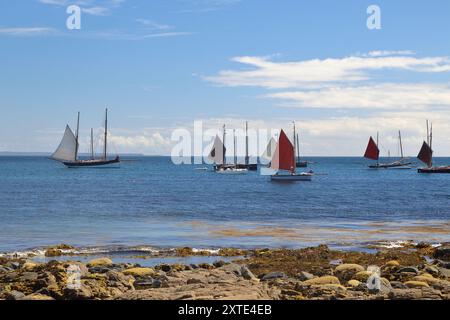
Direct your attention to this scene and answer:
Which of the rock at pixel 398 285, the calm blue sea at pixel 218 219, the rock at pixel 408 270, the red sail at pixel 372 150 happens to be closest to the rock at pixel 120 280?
the rock at pixel 398 285

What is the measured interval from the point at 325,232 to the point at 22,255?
21.7m

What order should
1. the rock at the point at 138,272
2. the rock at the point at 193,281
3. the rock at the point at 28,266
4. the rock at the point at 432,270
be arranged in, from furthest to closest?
the rock at the point at 28,266
the rock at the point at 432,270
the rock at the point at 138,272
the rock at the point at 193,281

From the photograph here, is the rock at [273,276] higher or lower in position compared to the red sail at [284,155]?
lower

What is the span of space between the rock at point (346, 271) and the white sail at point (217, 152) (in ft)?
439

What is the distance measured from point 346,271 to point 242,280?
6.28 m

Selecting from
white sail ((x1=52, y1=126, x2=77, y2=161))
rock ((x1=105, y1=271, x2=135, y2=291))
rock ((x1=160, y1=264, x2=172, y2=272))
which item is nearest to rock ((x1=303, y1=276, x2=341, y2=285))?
rock ((x1=105, y1=271, x2=135, y2=291))

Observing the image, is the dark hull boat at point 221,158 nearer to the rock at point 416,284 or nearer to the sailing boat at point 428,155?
the sailing boat at point 428,155

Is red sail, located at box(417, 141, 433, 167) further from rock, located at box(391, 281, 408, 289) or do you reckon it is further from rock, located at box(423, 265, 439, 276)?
rock, located at box(391, 281, 408, 289)

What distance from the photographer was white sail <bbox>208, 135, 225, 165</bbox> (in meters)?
161

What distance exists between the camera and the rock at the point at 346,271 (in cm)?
2511

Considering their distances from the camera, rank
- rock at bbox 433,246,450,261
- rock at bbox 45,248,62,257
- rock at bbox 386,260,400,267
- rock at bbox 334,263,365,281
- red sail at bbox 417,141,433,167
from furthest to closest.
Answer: red sail at bbox 417,141,433,167 < rock at bbox 45,248,62,257 < rock at bbox 433,246,450,261 < rock at bbox 386,260,400,267 < rock at bbox 334,263,365,281

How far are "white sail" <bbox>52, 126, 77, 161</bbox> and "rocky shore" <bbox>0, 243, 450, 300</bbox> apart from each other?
457 feet

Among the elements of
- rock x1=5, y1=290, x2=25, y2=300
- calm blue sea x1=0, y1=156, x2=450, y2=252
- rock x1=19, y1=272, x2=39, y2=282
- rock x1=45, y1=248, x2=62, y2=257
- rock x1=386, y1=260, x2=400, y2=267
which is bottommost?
calm blue sea x1=0, y1=156, x2=450, y2=252

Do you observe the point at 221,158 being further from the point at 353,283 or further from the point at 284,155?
the point at 353,283
